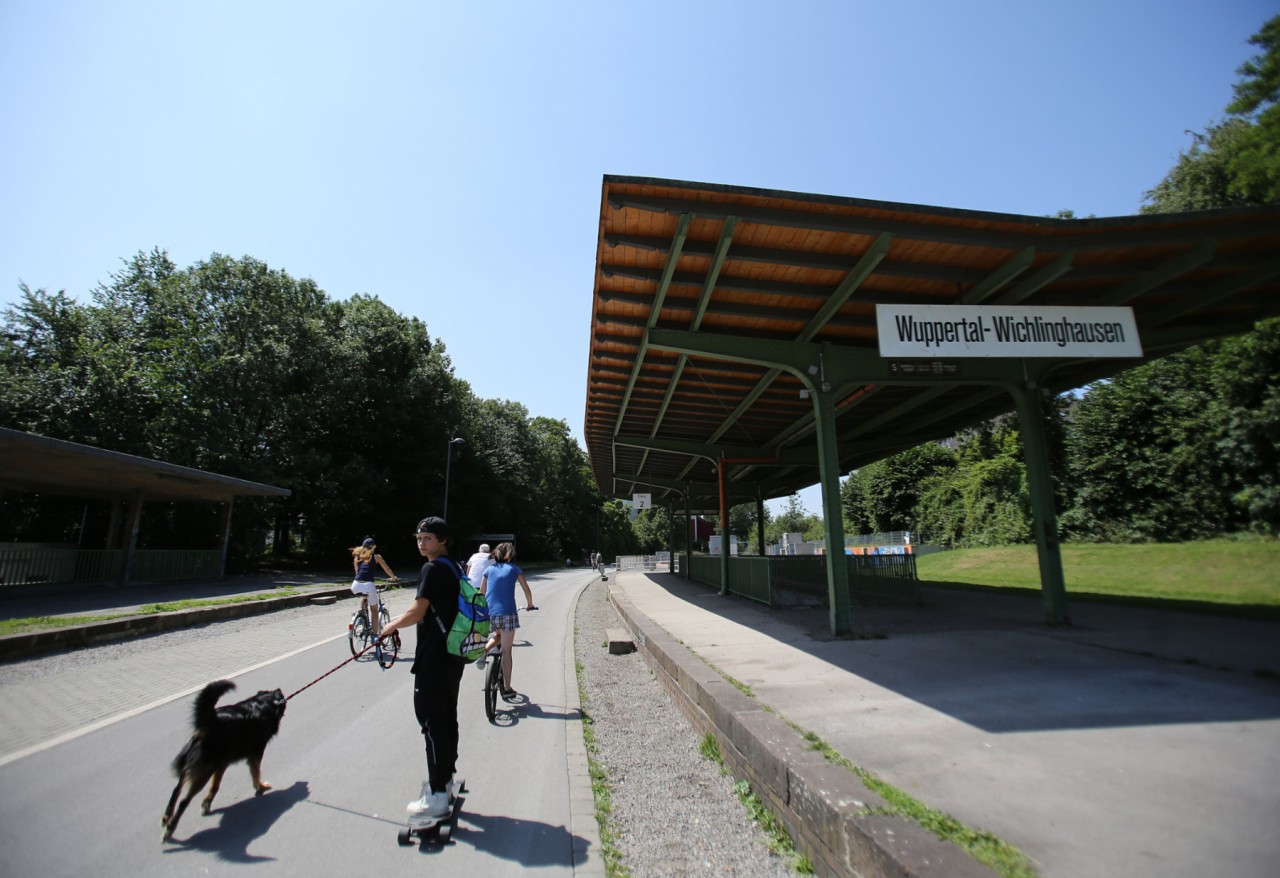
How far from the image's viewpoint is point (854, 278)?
307 inches

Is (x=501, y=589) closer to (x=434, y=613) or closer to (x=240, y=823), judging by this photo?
(x=434, y=613)

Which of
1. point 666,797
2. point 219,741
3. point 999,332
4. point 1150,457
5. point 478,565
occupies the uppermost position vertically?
point 1150,457

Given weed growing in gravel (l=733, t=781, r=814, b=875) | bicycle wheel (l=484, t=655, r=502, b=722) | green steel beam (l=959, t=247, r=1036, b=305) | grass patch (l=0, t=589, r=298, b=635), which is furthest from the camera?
grass patch (l=0, t=589, r=298, b=635)

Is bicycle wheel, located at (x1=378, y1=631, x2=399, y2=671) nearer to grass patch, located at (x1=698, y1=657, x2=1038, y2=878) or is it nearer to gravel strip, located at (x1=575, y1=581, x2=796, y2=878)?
gravel strip, located at (x1=575, y1=581, x2=796, y2=878)

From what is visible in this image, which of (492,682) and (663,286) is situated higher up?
(663,286)

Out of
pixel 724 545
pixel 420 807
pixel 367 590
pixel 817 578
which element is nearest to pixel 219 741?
pixel 420 807

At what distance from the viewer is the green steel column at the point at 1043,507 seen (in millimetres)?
9039

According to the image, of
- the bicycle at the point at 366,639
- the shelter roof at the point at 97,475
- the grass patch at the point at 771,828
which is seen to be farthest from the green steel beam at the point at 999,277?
the shelter roof at the point at 97,475

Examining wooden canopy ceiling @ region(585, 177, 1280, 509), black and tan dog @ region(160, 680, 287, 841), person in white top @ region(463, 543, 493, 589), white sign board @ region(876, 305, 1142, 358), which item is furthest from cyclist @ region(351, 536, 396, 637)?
white sign board @ region(876, 305, 1142, 358)

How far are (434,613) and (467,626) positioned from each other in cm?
21

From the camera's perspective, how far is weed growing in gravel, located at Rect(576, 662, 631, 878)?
304cm

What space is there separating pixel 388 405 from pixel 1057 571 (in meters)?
33.6

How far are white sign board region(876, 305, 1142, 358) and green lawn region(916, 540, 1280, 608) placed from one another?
23.8 ft

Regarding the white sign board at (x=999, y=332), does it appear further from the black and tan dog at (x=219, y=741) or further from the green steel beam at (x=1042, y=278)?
the black and tan dog at (x=219, y=741)
